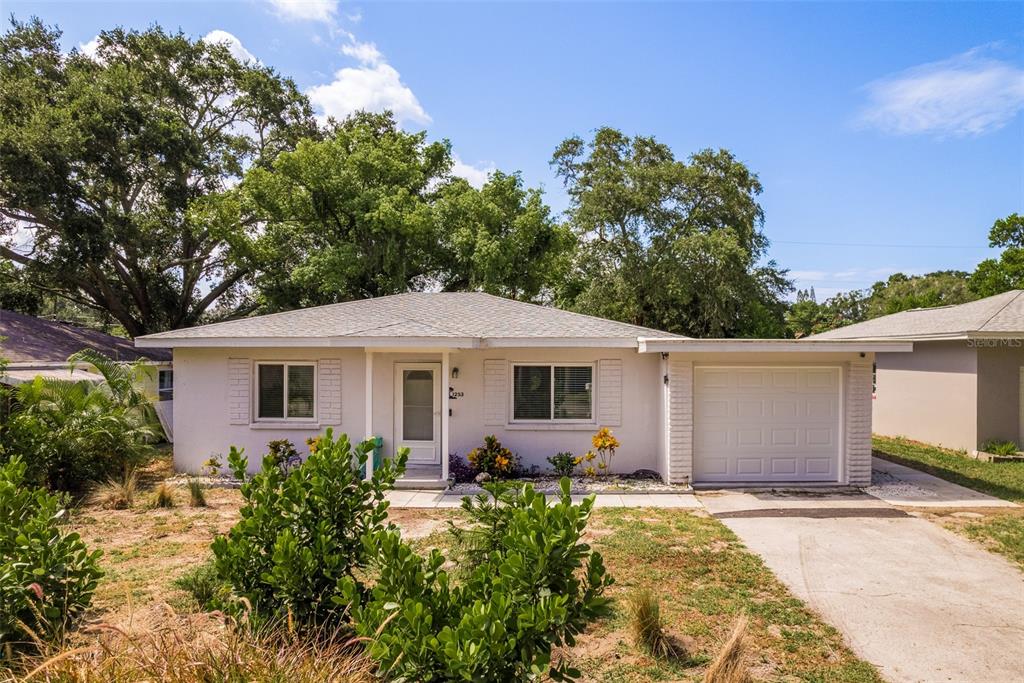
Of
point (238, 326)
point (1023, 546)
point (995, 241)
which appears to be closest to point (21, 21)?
point (238, 326)

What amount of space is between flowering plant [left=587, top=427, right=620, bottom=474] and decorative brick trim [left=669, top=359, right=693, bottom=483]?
1.11 metres

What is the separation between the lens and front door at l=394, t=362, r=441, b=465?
11484 millimetres

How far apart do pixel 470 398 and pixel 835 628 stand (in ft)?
24.7

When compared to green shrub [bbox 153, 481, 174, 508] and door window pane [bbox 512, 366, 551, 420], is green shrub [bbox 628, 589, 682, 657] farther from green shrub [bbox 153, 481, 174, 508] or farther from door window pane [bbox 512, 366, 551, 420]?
green shrub [bbox 153, 481, 174, 508]

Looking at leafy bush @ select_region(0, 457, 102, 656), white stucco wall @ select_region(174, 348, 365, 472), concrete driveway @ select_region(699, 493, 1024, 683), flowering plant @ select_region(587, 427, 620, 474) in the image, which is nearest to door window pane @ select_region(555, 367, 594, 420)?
flowering plant @ select_region(587, 427, 620, 474)

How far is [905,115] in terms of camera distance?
14531 mm

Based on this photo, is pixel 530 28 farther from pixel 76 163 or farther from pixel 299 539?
pixel 76 163

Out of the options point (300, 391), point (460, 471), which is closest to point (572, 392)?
point (460, 471)

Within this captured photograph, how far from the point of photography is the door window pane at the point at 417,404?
1155 cm

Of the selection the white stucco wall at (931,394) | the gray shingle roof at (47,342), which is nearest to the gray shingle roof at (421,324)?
the white stucco wall at (931,394)

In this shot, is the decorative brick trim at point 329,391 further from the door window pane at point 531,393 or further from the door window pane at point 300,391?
the door window pane at point 531,393

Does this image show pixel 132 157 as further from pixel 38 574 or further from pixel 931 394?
pixel 931 394

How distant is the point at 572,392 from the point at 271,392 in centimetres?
602

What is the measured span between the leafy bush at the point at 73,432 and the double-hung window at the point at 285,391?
2075mm
